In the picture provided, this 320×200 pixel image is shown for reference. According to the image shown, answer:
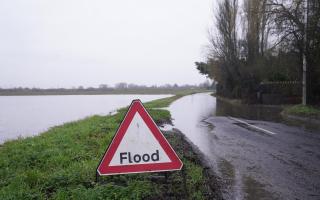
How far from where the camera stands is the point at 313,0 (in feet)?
65.6

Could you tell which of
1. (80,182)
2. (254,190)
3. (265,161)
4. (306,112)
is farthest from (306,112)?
(80,182)

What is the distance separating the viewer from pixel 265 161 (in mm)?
8055

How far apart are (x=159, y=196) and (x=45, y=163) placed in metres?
3.12

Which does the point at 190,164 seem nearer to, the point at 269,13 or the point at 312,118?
the point at 312,118

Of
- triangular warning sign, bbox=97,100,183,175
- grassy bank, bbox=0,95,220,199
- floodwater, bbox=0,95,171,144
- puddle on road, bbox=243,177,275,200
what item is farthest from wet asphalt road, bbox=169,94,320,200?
floodwater, bbox=0,95,171,144

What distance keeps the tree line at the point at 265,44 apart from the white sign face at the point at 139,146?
18147 millimetres

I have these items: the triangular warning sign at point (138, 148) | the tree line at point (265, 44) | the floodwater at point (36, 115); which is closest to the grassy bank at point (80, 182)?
the triangular warning sign at point (138, 148)

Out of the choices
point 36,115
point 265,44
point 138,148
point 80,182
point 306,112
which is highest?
point 265,44

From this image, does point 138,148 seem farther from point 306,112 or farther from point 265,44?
point 265,44

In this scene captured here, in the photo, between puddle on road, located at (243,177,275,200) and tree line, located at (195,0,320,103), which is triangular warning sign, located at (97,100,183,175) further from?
tree line, located at (195,0,320,103)

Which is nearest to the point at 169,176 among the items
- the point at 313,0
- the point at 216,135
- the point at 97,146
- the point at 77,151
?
the point at 77,151

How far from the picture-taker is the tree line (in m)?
21.2

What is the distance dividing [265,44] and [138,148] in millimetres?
35013

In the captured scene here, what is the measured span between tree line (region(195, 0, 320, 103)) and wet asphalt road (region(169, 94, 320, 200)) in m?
9.72
